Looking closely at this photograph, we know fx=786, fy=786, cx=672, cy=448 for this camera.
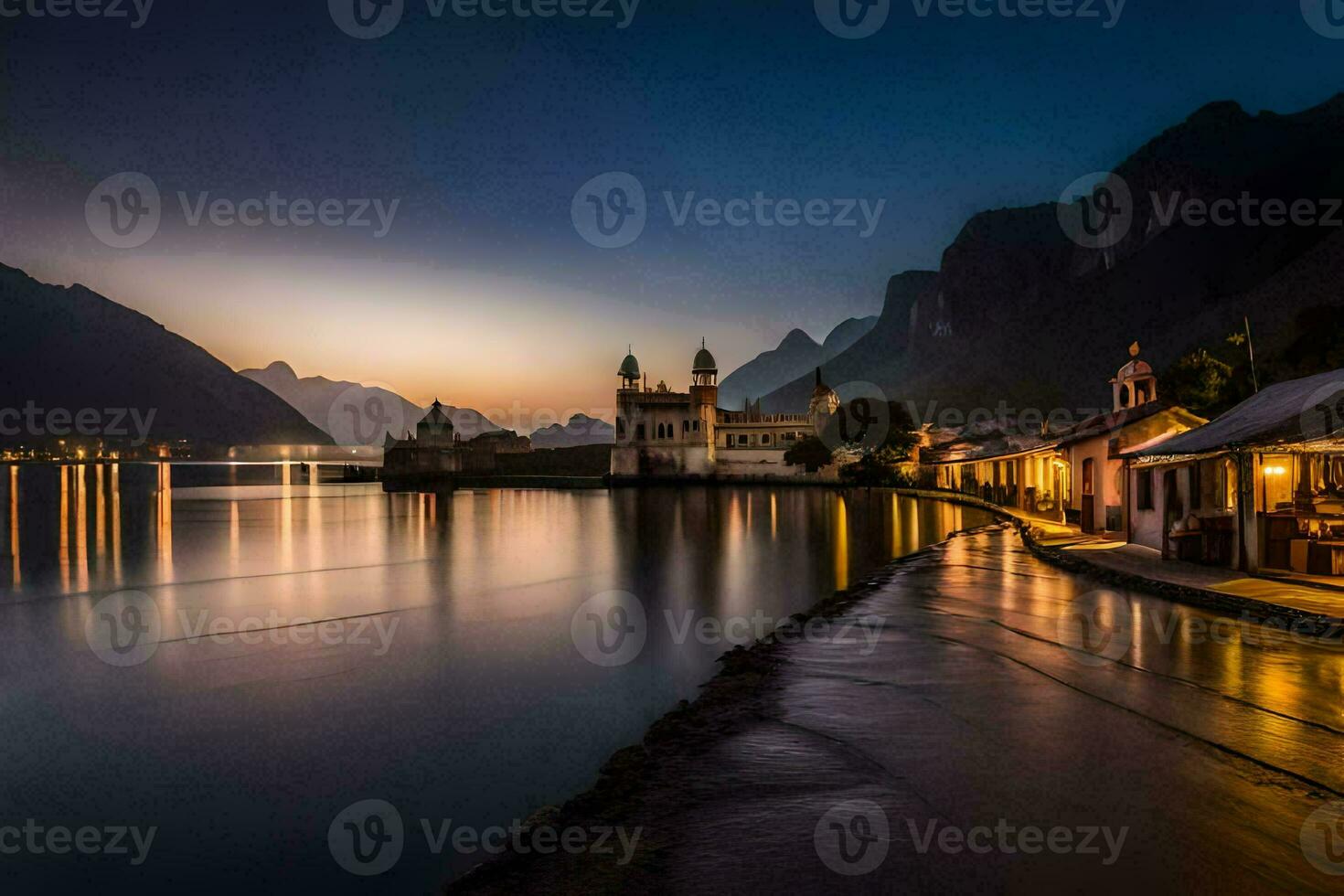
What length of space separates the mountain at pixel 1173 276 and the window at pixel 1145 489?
64.7 m

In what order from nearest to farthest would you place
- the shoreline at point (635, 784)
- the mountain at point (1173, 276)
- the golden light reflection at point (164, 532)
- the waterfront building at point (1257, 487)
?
the shoreline at point (635, 784)
the waterfront building at point (1257, 487)
the golden light reflection at point (164, 532)
the mountain at point (1173, 276)

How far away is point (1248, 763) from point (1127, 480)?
18501 mm

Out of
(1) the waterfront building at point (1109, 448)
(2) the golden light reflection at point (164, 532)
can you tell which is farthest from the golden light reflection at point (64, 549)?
(1) the waterfront building at point (1109, 448)

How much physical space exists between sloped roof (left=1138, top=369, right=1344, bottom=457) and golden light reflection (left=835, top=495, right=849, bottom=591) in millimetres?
8656

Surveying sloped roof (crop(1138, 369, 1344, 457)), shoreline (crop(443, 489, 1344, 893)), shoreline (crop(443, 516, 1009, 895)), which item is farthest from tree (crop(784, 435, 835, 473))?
shoreline (crop(443, 516, 1009, 895))

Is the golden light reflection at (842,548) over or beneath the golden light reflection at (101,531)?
beneath

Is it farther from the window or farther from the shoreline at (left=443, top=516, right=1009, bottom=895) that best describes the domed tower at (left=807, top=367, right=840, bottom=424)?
the shoreline at (left=443, top=516, right=1009, bottom=895)

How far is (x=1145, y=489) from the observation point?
22062mm

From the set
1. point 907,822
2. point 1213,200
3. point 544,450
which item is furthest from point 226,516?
point 1213,200

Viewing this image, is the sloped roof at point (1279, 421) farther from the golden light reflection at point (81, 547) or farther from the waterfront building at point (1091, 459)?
the golden light reflection at point (81, 547)

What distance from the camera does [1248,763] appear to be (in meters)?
6.99

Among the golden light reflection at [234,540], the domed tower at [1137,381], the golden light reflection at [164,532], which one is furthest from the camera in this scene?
the domed tower at [1137,381]

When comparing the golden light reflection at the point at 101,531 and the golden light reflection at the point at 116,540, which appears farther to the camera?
the golden light reflection at the point at 101,531

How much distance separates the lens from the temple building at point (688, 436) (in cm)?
10744
